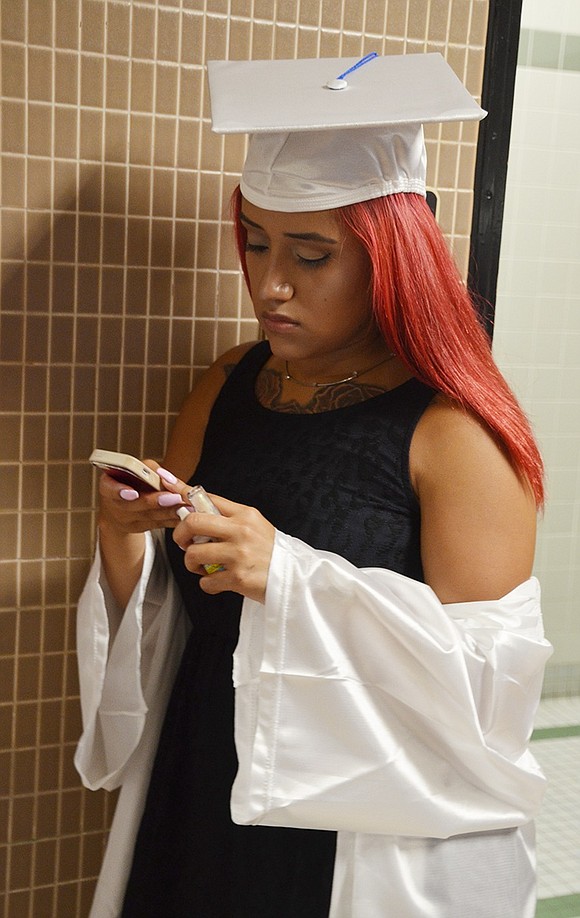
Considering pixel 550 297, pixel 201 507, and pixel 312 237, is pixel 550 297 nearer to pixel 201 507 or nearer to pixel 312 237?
pixel 312 237

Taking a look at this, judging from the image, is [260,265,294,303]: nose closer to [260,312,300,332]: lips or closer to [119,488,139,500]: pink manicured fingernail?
[260,312,300,332]: lips

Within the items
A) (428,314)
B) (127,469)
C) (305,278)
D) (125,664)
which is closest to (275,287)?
(305,278)

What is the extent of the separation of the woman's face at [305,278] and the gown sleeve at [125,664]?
327 millimetres

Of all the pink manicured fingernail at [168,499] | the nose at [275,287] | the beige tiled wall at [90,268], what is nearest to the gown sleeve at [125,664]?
the beige tiled wall at [90,268]

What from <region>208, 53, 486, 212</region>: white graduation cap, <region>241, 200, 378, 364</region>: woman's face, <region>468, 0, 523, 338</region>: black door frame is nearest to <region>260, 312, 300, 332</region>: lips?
<region>241, 200, 378, 364</region>: woman's face

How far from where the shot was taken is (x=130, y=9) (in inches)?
47.4

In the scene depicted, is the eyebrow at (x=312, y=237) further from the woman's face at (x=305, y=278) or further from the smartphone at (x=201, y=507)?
the smartphone at (x=201, y=507)

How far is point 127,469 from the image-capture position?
3.08 ft

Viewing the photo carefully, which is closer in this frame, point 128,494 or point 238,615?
point 128,494

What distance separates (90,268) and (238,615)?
48 centimetres

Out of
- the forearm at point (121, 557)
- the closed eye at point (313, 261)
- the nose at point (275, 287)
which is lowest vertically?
the forearm at point (121, 557)

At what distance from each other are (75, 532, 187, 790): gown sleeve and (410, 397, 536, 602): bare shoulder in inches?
14.4

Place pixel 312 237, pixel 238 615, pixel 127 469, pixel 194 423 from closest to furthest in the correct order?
pixel 127 469 → pixel 312 237 → pixel 238 615 → pixel 194 423

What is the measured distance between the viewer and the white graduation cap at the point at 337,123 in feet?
3.27
